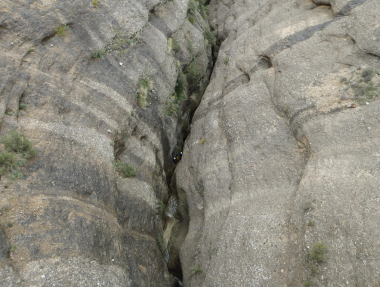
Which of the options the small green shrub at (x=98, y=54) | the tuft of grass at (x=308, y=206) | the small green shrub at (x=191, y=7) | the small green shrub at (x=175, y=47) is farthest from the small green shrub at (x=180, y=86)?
the tuft of grass at (x=308, y=206)

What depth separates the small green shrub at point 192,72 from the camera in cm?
1745

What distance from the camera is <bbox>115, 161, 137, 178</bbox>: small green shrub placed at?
11.1m

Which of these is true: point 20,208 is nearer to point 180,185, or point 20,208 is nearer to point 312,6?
point 180,185

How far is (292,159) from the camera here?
1080 centimetres

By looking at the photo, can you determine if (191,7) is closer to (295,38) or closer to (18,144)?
(295,38)

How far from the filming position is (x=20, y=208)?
7.62 meters

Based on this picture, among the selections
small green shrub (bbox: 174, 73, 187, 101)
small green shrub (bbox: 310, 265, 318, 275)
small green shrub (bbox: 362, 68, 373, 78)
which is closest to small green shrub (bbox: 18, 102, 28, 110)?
small green shrub (bbox: 174, 73, 187, 101)

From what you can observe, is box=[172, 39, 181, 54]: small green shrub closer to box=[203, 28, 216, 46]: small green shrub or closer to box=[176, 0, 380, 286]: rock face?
box=[176, 0, 380, 286]: rock face

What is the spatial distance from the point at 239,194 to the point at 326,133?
13.3 ft

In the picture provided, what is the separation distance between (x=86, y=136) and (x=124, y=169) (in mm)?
2056

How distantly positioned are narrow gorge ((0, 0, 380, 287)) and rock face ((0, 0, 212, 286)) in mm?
49

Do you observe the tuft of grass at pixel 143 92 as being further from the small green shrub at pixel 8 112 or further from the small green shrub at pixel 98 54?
the small green shrub at pixel 8 112

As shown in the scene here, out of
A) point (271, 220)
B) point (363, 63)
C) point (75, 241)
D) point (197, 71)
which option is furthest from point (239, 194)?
point (197, 71)

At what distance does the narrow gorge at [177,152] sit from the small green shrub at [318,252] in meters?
0.07
